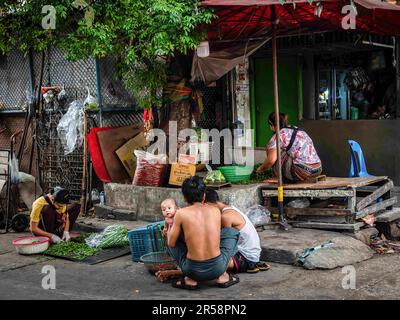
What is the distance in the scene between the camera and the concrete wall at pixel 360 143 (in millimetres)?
9812

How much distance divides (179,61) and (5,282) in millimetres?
4530

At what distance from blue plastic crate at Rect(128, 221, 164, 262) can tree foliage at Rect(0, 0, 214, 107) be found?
7.86 feet

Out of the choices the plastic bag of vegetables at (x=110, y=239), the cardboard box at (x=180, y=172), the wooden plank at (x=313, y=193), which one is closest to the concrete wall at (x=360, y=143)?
the wooden plank at (x=313, y=193)

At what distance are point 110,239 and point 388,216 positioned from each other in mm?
4067

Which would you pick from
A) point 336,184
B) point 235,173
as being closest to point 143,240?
point 235,173

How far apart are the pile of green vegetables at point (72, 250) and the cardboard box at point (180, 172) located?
169cm

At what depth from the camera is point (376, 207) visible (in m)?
8.30

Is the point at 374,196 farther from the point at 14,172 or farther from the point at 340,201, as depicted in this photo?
the point at 14,172

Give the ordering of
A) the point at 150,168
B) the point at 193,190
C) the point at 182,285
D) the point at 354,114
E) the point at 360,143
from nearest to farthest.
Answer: the point at 193,190, the point at 182,285, the point at 150,168, the point at 360,143, the point at 354,114

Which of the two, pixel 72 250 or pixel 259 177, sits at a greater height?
pixel 259 177

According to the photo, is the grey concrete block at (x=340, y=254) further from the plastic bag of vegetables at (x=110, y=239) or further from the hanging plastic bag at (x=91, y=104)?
the hanging plastic bag at (x=91, y=104)

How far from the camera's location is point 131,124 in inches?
431
